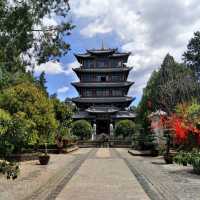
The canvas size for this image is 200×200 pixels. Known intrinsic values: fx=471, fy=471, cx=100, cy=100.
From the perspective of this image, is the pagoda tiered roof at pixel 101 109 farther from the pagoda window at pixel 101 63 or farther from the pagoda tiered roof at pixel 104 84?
the pagoda window at pixel 101 63

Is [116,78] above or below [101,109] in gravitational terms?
above

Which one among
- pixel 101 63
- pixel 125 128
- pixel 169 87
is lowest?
pixel 125 128

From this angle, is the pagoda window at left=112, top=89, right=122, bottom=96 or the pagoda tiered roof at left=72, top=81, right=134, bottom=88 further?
the pagoda window at left=112, top=89, right=122, bottom=96

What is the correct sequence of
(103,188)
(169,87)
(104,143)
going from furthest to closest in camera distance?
1. (104,143)
2. (169,87)
3. (103,188)

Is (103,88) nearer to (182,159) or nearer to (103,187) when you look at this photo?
(182,159)

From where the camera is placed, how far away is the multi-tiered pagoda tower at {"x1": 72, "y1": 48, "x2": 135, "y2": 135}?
74.4 m

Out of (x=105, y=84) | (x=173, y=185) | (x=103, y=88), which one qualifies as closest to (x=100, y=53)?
(x=105, y=84)

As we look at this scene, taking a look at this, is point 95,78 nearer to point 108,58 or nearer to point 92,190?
point 108,58

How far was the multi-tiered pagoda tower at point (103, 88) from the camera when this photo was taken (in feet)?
244

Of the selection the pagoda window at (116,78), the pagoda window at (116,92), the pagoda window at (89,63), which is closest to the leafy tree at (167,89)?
the pagoda window at (116,92)

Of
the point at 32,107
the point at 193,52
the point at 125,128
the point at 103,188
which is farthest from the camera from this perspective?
the point at 193,52

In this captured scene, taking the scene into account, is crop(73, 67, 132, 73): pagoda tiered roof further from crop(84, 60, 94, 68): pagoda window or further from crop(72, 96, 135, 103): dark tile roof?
crop(72, 96, 135, 103): dark tile roof

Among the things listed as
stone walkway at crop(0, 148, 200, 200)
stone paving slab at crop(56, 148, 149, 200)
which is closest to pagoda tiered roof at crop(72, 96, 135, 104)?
stone walkway at crop(0, 148, 200, 200)

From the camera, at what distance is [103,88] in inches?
2992
